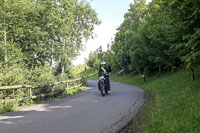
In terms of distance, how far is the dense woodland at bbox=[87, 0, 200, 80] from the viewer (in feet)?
22.1

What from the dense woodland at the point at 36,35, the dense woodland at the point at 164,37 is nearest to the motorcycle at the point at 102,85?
the dense woodland at the point at 36,35

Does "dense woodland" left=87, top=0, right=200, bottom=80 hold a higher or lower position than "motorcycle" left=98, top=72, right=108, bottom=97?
higher

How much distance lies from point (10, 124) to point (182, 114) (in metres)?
5.29

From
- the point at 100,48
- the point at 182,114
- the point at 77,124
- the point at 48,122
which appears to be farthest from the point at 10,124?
the point at 100,48

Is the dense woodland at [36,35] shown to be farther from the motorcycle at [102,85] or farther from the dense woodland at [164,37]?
the dense woodland at [164,37]

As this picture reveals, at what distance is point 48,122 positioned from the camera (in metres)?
5.11

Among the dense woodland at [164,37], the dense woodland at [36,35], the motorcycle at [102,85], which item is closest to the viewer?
the dense woodland at [164,37]

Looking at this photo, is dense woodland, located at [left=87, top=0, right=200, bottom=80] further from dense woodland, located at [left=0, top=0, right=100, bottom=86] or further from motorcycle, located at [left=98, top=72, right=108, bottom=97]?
dense woodland, located at [left=0, top=0, right=100, bottom=86]

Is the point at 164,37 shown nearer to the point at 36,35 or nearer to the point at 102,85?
the point at 102,85

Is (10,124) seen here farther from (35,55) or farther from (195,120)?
(35,55)

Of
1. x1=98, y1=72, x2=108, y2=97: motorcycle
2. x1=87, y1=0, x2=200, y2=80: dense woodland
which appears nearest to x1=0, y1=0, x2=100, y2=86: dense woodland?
x1=98, y1=72, x2=108, y2=97: motorcycle

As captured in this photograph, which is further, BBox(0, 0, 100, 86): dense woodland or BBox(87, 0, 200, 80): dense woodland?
BBox(0, 0, 100, 86): dense woodland

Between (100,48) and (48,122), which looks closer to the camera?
(48,122)

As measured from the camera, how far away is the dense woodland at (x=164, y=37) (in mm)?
6730
